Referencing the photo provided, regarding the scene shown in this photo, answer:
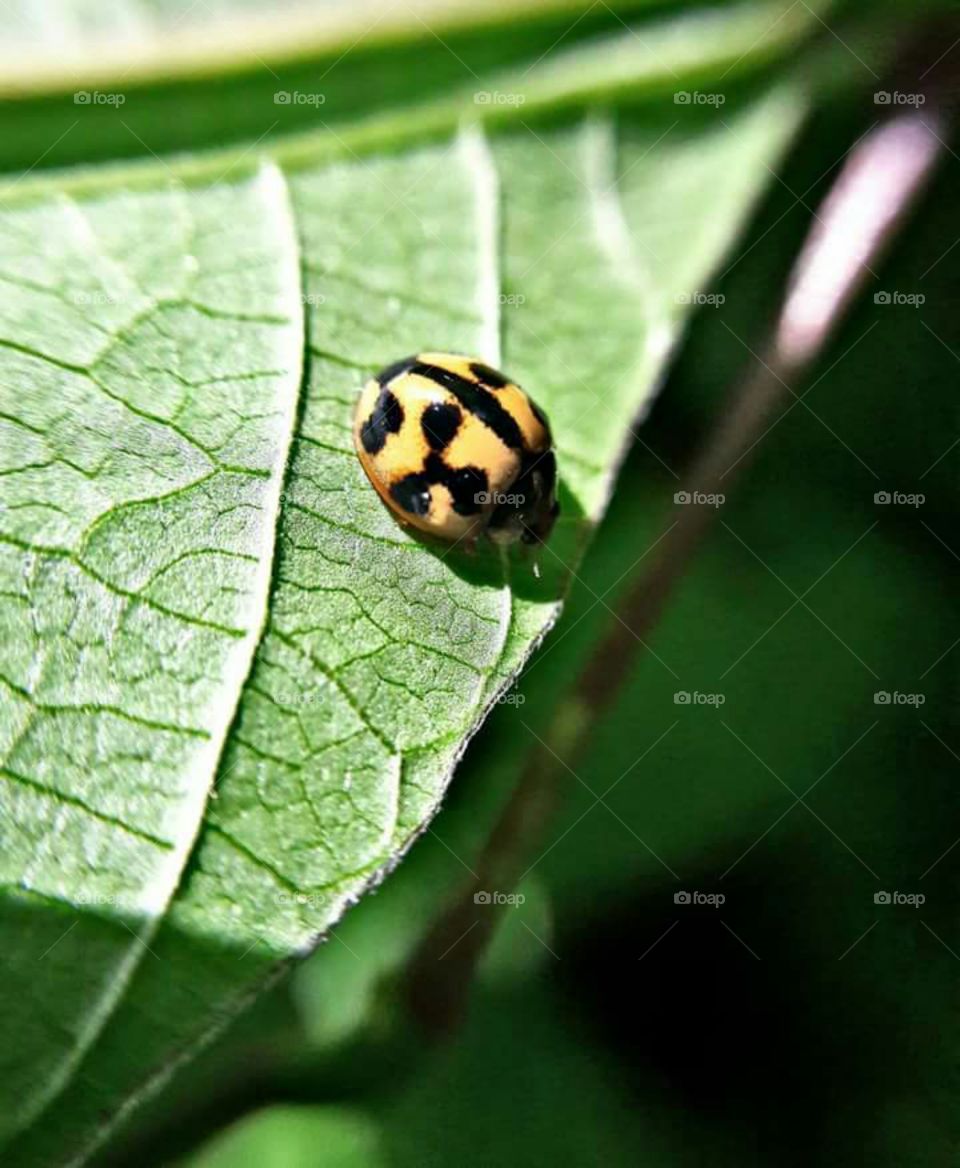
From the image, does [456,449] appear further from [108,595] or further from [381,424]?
[108,595]

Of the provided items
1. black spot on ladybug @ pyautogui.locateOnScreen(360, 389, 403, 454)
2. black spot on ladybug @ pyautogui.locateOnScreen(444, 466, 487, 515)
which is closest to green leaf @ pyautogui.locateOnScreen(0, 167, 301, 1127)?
black spot on ladybug @ pyautogui.locateOnScreen(360, 389, 403, 454)

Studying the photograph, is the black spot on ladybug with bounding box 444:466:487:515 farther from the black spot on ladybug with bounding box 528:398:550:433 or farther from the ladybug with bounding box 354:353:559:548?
the black spot on ladybug with bounding box 528:398:550:433

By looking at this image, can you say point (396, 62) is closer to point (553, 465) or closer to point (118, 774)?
point (553, 465)

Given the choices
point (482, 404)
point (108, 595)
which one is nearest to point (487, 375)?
point (482, 404)

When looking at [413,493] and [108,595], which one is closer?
[108,595]

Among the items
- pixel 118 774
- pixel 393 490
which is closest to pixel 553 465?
pixel 393 490

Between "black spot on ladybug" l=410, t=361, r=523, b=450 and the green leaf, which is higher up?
"black spot on ladybug" l=410, t=361, r=523, b=450

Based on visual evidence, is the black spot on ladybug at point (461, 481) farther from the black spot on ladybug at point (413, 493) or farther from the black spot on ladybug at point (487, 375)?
the black spot on ladybug at point (487, 375)
